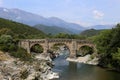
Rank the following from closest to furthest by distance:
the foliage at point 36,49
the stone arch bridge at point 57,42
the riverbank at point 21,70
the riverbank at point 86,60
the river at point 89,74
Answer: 1. the riverbank at point 21,70
2. the river at point 89,74
3. the riverbank at point 86,60
4. the stone arch bridge at point 57,42
5. the foliage at point 36,49

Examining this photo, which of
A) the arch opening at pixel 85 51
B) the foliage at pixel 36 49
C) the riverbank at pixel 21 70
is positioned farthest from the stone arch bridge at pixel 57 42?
the riverbank at pixel 21 70

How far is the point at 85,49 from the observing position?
119 metres

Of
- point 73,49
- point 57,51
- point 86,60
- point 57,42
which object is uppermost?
point 57,42

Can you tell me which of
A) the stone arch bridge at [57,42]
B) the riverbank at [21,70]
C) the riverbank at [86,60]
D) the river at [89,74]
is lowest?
the river at [89,74]

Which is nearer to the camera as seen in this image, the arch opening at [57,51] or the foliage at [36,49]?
the foliage at [36,49]

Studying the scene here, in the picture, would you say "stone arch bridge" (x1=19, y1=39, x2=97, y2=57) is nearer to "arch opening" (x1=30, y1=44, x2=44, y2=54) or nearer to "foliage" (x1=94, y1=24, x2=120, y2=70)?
"arch opening" (x1=30, y1=44, x2=44, y2=54)

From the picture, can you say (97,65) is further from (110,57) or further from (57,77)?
(57,77)

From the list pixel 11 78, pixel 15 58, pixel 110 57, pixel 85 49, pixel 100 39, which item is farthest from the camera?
pixel 85 49

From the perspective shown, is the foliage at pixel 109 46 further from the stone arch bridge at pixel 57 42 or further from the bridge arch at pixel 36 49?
the bridge arch at pixel 36 49

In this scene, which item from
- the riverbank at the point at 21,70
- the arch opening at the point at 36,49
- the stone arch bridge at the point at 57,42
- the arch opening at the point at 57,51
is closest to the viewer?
the riverbank at the point at 21,70

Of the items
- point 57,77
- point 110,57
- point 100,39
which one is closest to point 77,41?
point 100,39

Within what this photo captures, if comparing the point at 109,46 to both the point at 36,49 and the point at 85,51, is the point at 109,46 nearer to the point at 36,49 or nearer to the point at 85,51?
the point at 85,51

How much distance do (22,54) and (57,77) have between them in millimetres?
14560

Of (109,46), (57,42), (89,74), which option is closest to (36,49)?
(57,42)
